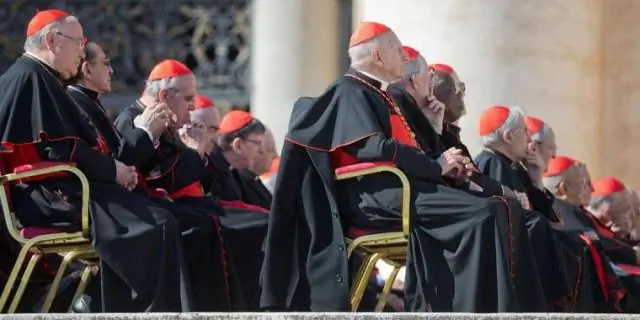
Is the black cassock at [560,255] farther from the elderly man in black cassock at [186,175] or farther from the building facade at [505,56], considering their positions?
the elderly man in black cassock at [186,175]

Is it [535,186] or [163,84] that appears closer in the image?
[163,84]

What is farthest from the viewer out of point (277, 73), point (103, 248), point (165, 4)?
point (165, 4)

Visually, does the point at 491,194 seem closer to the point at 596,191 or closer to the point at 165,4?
the point at 596,191

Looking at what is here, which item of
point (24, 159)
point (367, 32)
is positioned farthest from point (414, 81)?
point (24, 159)

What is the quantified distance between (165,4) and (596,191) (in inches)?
248

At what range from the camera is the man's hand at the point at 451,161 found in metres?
9.57

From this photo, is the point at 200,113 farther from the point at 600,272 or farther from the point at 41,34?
the point at 600,272

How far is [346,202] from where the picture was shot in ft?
31.4

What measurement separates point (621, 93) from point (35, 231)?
4997 millimetres

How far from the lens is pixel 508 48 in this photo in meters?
12.0

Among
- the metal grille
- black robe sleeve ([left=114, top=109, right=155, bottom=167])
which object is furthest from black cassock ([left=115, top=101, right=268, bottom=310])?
the metal grille

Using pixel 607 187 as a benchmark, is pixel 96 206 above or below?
above

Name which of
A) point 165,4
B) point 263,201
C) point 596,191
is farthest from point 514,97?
point 165,4

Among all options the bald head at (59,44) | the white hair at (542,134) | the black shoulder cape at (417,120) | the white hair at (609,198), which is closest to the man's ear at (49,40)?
the bald head at (59,44)
